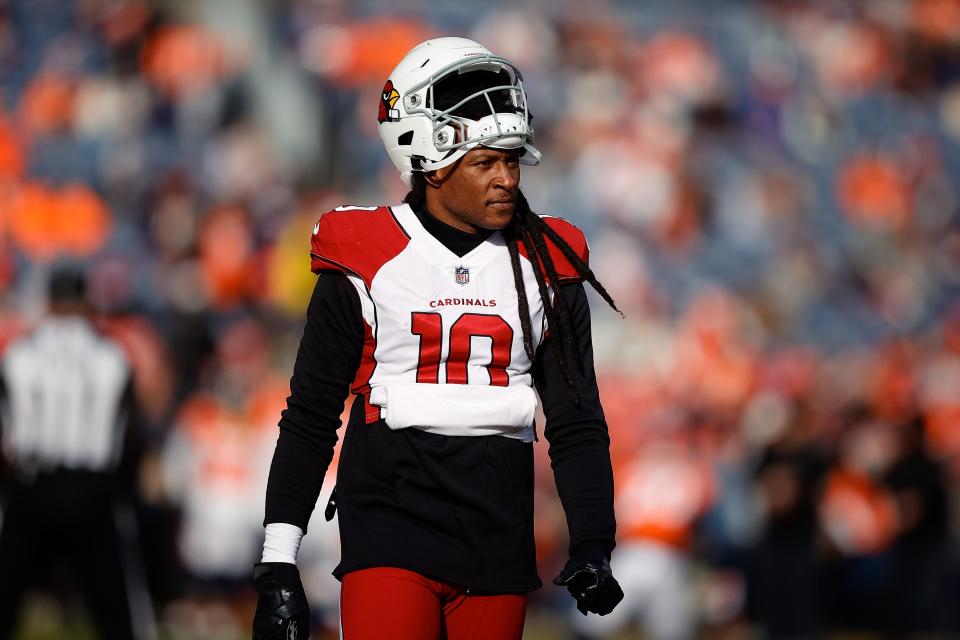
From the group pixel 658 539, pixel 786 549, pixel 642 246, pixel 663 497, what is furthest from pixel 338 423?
pixel 642 246

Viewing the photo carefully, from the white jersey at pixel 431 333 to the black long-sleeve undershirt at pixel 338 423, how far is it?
42mm

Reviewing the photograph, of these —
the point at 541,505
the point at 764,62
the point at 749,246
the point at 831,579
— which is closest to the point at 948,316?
the point at 749,246

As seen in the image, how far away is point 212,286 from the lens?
10578 mm

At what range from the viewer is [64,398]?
570cm

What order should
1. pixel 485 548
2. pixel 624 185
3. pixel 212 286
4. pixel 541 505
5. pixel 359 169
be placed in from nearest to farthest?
pixel 485 548 < pixel 541 505 < pixel 212 286 < pixel 359 169 < pixel 624 185

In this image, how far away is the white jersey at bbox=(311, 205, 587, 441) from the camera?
8.92 ft

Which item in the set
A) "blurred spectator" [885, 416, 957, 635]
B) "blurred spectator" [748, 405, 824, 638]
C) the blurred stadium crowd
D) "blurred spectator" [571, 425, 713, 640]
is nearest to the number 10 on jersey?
the blurred stadium crowd

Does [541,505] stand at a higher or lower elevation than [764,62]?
lower

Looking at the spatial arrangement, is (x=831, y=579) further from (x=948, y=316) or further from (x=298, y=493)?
(x=298, y=493)

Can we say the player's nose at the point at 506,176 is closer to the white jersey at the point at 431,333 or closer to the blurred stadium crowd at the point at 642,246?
the white jersey at the point at 431,333

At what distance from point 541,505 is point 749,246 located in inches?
172

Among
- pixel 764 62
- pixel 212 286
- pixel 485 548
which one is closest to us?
pixel 485 548

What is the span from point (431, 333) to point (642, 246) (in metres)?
9.95

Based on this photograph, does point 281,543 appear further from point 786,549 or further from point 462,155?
point 786,549
